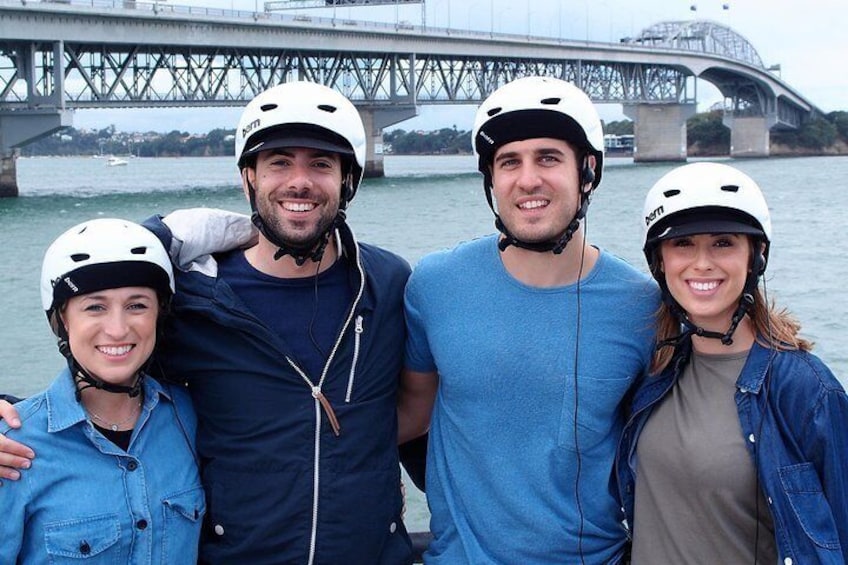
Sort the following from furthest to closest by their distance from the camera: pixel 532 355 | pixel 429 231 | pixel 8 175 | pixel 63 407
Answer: pixel 8 175 < pixel 429 231 < pixel 532 355 < pixel 63 407

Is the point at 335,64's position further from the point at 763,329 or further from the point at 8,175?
the point at 763,329

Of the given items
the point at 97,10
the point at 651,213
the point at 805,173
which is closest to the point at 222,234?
the point at 651,213

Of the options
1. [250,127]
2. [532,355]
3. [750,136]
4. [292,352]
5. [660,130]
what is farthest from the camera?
[750,136]

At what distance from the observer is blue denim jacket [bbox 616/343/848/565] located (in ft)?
11.2

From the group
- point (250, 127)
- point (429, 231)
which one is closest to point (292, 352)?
point (250, 127)

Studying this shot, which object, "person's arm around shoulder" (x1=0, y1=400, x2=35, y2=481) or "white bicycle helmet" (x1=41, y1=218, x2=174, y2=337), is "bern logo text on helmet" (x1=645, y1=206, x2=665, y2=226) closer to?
"white bicycle helmet" (x1=41, y1=218, x2=174, y2=337)

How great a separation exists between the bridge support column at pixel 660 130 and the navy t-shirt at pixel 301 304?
384 feet

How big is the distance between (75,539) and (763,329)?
2.62 metres

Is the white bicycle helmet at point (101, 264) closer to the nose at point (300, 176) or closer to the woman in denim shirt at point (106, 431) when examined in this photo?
the woman in denim shirt at point (106, 431)

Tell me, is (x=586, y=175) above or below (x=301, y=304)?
above

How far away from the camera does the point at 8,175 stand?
184 feet

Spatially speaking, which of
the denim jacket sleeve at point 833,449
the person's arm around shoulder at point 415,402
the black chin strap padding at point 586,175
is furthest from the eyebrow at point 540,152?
the denim jacket sleeve at point 833,449

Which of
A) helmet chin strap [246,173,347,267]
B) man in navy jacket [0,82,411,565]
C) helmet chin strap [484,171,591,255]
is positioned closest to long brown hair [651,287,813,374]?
helmet chin strap [484,171,591,255]

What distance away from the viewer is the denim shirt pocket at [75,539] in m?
3.59
